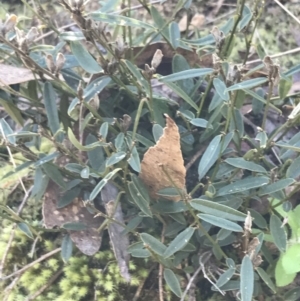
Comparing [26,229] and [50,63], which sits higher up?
[50,63]

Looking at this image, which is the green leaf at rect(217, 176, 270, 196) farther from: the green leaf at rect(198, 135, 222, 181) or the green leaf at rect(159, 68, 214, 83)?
the green leaf at rect(159, 68, 214, 83)

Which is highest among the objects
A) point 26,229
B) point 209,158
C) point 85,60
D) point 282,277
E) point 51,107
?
point 85,60

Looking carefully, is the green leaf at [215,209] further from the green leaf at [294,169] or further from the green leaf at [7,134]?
the green leaf at [7,134]

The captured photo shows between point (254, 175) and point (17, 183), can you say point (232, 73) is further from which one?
point (17, 183)

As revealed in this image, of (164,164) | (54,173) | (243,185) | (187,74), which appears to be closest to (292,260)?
(243,185)

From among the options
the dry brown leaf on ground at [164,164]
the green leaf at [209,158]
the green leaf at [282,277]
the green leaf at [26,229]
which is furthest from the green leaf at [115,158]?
the green leaf at [282,277]

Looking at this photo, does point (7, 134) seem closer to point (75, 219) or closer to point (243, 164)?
point (75, 219)

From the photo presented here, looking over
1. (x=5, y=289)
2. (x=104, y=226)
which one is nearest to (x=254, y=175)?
(x=104, y=226)
